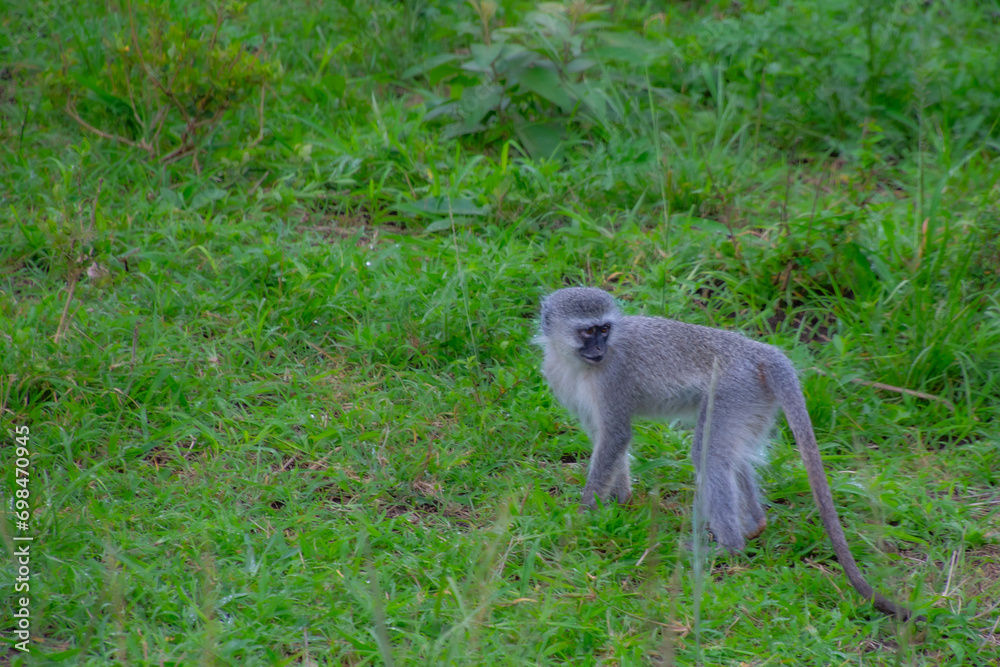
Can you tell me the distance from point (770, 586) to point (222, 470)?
89.6 inches

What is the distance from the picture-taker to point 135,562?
3.42m

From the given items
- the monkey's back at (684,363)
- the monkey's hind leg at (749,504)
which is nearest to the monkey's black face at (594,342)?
the monkey's back at (684,363)

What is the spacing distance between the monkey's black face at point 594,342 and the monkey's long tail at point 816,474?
66 cm

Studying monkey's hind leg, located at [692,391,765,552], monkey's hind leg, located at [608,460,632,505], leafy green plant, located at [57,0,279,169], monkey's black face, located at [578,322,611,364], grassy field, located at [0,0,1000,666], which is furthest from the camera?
leafy green plant, located at [57,0,279,169]

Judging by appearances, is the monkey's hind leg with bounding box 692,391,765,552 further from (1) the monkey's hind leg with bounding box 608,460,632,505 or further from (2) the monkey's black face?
(2) the monkey's black face

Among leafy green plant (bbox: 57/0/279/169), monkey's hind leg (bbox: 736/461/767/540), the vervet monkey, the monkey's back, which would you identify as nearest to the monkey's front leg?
the vervet monkey

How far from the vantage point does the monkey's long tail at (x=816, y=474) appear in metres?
3.39

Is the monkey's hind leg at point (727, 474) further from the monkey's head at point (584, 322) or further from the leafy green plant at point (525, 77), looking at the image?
the leafy green plant at point (525, 77)

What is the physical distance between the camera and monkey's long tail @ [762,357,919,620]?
133 inches

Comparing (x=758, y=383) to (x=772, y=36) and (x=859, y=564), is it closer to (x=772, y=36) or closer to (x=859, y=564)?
(x=859, y=564)

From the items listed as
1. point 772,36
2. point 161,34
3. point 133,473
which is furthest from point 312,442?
point 772,36

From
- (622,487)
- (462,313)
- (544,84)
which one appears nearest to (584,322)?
(622,487)

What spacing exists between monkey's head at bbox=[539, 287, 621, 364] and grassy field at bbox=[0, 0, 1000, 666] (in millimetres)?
615

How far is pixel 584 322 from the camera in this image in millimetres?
3900
